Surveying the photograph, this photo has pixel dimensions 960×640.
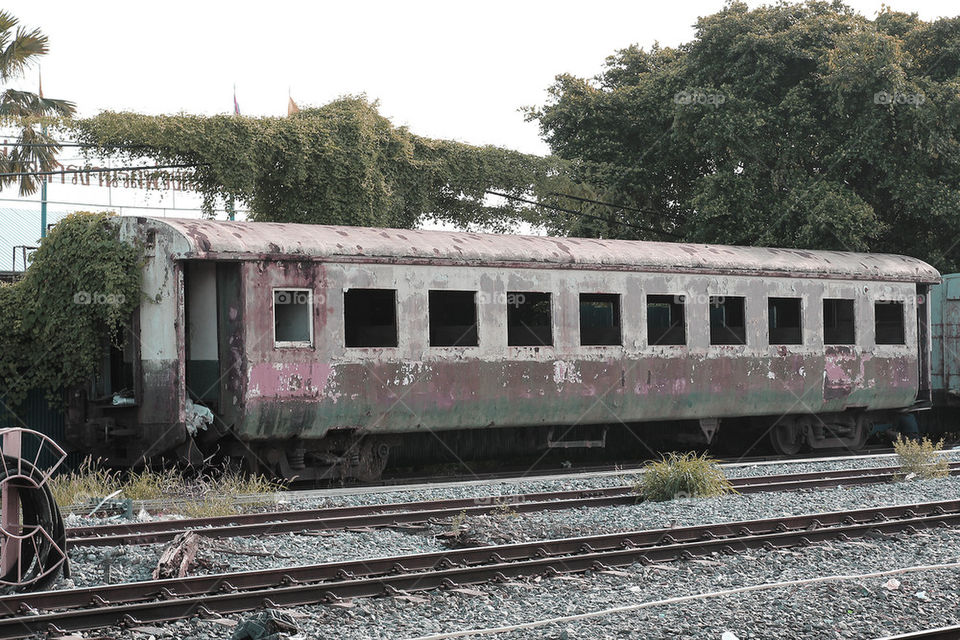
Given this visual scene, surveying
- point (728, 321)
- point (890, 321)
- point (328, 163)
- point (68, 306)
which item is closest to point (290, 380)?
point (68, 306)

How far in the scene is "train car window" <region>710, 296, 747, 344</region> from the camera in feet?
53.1

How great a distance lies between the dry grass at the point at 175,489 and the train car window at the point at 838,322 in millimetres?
9799

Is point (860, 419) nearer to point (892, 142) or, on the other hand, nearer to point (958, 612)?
point (892, 142)

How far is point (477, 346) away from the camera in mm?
13734

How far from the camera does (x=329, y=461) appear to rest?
13.1 metres

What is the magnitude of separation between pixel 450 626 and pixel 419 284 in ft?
24.9

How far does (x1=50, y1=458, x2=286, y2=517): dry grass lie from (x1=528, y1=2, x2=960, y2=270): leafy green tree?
1392cm

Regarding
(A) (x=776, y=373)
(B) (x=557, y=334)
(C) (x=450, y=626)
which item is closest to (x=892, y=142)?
(A) (x=776, y=373)

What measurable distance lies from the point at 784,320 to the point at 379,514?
394 inches

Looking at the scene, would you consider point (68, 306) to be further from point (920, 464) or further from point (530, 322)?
point (920, 464)

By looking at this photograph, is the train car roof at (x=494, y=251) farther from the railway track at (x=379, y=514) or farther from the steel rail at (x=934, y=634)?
the steel rail at (x=934, y=634)

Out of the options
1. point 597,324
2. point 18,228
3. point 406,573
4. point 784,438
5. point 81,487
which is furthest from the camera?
point 18,228

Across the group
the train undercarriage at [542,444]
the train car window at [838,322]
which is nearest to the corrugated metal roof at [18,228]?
the train undercarriage at [542,444]

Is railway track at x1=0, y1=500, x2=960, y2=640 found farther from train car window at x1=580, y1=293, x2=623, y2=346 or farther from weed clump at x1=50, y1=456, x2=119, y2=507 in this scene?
train car window at x1=580, y1=293, x2=623, y2=346
